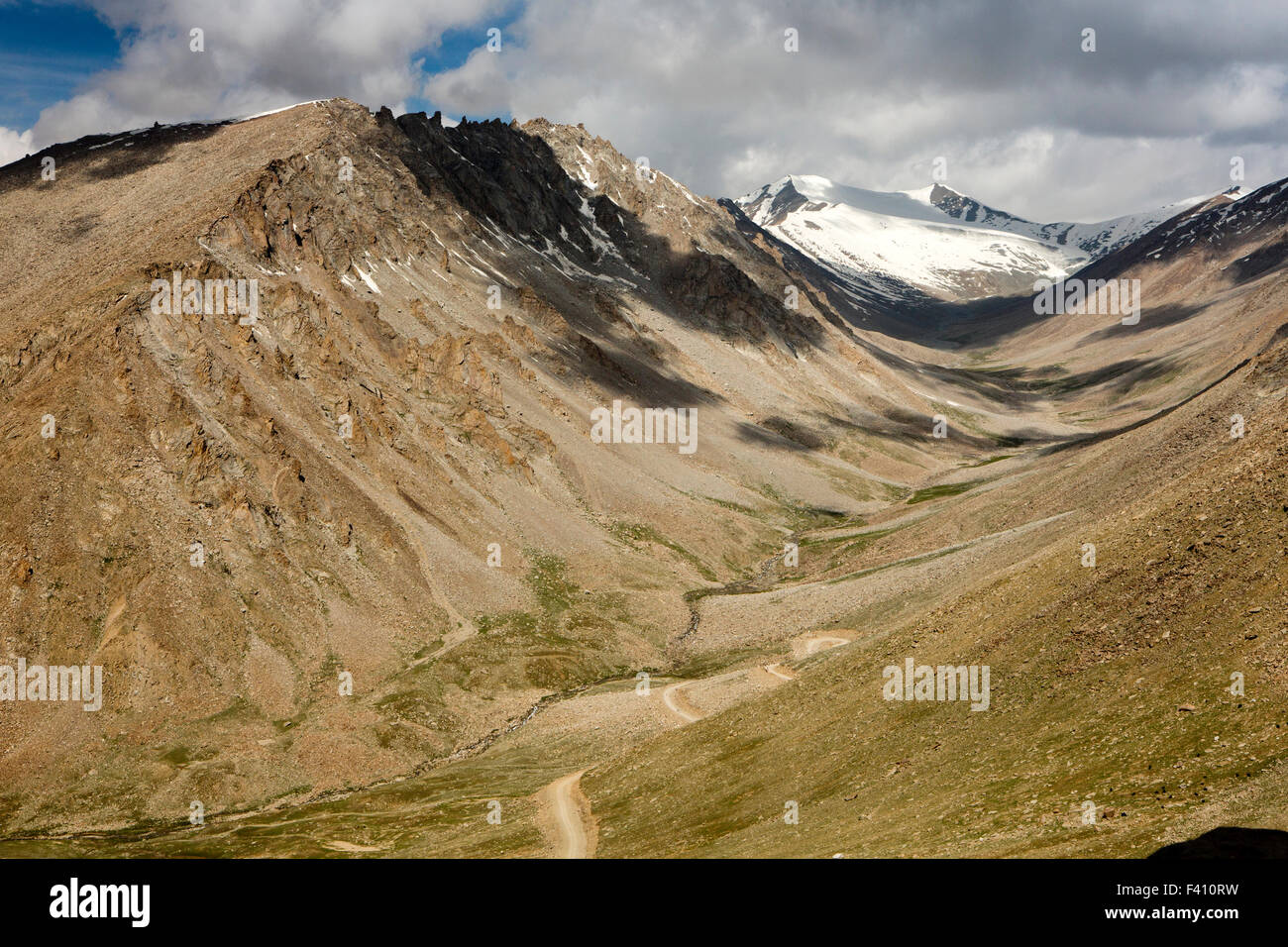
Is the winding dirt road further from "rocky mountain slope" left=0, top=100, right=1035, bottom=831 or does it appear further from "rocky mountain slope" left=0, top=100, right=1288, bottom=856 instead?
"rocky mountain slope" left=0, top=100, right=1035, bottom=831

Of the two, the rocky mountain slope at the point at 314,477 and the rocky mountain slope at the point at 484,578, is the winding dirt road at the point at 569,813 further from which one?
the rocky mountain slope at the point at 314,477

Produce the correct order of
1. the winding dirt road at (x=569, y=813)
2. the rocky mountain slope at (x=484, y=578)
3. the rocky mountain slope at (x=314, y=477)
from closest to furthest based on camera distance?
the rocky mountain slope at (x=484, y=578)
the winding dirt road at (x=569, y=813)
the rocky mountain slope at (x=314, y=477)

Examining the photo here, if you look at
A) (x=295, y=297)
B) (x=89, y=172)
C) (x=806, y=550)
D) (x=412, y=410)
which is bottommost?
(x=806, y=550)

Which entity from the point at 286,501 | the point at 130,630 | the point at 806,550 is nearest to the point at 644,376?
the point at 806,550

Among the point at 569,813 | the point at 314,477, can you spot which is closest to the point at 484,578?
the point at 314,477

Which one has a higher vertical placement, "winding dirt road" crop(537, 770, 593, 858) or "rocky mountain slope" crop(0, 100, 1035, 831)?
"rocky mountain slope" crop(0, 100, 1035, 831)

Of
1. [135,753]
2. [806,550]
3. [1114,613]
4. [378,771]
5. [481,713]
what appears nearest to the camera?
[1114,613]

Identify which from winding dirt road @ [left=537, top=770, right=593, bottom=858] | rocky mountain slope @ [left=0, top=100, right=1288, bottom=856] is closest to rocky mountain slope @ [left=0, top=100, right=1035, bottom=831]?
rocky mountain slope @ [left=0, top=100, right=1288, bottom=856]

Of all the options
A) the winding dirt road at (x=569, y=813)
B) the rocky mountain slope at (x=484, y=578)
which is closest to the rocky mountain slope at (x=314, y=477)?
the rocky mountain slope at (x=484, y=578)

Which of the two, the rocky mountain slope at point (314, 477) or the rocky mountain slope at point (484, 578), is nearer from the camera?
the rocky mountain slope at point (484, 578)
